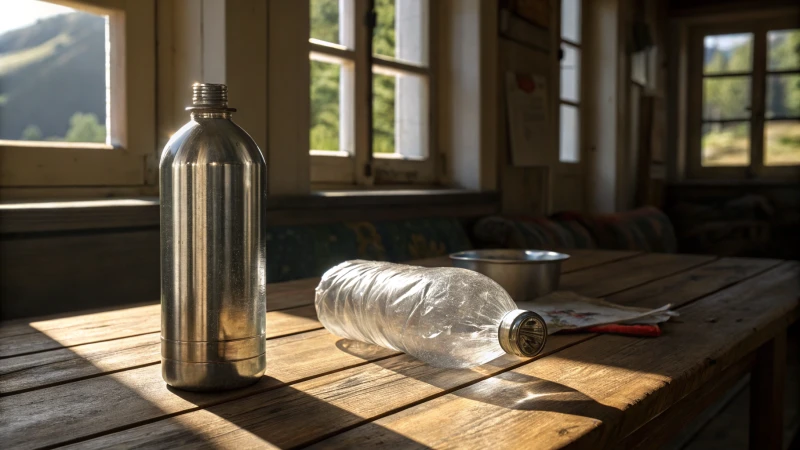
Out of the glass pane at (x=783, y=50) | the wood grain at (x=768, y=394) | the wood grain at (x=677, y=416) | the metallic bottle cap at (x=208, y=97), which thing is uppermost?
the glass pane at (x=783, y=50)

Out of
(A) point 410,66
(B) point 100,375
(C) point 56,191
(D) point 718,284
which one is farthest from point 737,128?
(B) point 100,375

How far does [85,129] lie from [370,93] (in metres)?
1.20

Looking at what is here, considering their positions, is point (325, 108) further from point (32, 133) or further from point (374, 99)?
point (32, 133)

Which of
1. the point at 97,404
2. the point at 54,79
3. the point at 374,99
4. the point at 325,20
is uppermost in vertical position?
the point at 325,20

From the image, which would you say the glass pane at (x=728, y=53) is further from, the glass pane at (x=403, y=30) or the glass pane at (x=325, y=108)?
the glass pane at (x=325, y=108)

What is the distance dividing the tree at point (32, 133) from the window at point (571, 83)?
3442 mm

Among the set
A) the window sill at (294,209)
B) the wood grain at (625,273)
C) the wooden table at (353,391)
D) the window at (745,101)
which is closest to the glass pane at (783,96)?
the window at (745,101)

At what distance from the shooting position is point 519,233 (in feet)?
10.1

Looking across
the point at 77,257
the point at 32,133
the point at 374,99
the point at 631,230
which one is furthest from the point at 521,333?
the point at 631,230

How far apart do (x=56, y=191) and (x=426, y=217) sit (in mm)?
1420

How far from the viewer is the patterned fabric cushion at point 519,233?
10.1 ft

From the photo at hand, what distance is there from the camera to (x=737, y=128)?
5.90 m

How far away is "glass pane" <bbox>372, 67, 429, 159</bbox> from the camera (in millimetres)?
3256

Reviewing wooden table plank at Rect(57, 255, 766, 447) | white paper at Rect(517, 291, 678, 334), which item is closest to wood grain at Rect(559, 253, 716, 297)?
white paper at Rect(517, 291, 678, 334)
